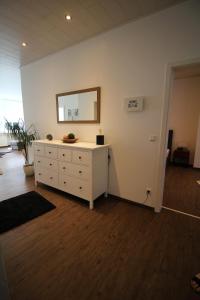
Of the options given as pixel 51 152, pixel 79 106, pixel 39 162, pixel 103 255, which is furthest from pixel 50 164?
→ pixel 103 255

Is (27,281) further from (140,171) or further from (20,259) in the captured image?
(140,171)

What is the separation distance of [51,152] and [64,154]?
38 centimetres

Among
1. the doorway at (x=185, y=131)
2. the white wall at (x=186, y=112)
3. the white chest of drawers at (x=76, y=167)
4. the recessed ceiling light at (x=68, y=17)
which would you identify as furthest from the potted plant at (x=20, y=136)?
the white wall at (x=186, y=112)

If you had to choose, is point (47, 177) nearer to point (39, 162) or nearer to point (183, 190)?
point (39, 162)

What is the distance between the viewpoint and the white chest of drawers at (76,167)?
228 centimetres

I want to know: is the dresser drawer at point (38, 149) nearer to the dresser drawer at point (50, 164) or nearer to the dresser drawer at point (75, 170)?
the dresser drawer at point (50, 164)

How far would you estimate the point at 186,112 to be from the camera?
4.55 meters

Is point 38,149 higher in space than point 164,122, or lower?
lower

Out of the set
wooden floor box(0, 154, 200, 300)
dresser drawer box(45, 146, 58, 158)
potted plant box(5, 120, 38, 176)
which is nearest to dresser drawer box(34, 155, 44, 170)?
dresser drawer box(45, 146, 58, 158)

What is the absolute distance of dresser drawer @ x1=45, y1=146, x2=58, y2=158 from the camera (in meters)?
2.67

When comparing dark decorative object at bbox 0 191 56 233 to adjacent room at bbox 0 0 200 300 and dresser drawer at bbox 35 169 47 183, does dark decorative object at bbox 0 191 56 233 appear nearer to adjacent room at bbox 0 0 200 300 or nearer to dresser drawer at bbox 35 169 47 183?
adjacent room at bbox 0 0 200 300

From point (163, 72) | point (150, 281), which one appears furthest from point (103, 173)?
point (163, 72)

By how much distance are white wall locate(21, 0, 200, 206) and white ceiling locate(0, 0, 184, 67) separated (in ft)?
0.41

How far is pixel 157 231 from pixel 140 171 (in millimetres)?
870
